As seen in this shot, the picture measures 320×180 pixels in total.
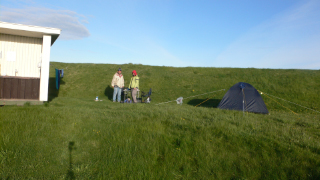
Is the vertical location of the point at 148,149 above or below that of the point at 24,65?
below

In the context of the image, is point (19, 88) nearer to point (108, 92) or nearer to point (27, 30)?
point (27, 30)

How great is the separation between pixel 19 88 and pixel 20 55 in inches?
61.4

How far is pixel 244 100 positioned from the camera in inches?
386

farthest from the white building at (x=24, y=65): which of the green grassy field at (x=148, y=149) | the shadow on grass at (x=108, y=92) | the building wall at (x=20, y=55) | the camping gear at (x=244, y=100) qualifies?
the camping gear at (x=244, y=100)

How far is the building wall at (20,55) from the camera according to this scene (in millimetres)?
9570

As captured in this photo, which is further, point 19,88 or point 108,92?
point 108,92

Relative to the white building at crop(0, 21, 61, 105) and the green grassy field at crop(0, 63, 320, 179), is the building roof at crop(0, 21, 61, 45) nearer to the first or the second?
the white building at crop(0, 21, 61, 105)

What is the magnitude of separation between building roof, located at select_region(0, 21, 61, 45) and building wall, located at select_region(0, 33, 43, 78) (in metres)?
0.32

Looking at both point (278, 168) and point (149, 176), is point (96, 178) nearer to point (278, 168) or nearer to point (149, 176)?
point (149, 176)

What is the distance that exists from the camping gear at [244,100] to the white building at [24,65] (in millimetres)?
8600

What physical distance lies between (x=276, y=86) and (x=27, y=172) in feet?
52.4

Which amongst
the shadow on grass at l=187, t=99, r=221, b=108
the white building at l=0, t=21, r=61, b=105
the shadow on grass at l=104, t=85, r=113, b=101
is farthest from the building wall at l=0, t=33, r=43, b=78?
the shadow on grass at l=187, t=99, r=221, b=108

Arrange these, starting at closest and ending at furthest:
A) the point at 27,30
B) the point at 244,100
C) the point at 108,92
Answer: the point at 27,30, the point at 244,100, the point at 108,92

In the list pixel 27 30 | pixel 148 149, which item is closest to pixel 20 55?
pixel 27 30
